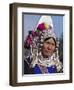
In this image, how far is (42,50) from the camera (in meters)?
1.66

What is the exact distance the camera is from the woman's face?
1662 millimetres

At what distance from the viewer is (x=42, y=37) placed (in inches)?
65.2

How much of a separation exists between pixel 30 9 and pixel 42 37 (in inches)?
6.8

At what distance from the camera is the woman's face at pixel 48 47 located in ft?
5.45

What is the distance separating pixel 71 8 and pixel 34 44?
1.06ft

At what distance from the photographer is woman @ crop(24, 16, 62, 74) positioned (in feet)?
5.32

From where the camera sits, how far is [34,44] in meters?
1.63

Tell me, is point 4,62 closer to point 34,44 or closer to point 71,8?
point 34,44

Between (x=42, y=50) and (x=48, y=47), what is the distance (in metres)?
0.04

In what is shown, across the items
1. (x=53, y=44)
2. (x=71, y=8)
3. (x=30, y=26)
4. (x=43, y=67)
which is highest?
(x=71, y=8)

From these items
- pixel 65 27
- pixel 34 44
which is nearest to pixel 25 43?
pixel 34 44

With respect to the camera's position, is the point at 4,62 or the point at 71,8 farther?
the point at 71,8

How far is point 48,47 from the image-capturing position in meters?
1.67

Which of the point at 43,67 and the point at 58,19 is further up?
the point at 58,19
